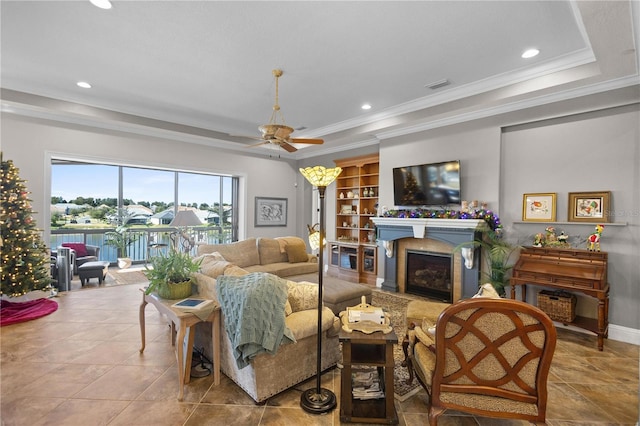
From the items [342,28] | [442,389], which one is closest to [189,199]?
[342,28]

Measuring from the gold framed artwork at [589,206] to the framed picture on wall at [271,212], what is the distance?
5729 mm

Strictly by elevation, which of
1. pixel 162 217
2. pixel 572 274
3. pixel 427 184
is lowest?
pixel 572 274

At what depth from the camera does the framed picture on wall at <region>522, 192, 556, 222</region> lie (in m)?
3.90

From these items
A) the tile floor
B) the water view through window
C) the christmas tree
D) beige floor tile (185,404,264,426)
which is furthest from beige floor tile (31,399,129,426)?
the water view through window

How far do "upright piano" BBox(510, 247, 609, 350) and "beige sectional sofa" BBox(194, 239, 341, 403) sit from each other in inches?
101

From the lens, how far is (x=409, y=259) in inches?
213

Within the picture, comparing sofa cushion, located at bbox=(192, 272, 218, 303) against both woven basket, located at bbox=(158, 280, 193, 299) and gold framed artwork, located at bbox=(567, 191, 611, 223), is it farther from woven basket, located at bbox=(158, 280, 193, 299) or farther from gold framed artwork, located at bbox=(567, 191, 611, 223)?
gold framed artwork, located at bbox=(567, 191, 611, 223)

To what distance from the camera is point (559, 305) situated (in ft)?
11.6

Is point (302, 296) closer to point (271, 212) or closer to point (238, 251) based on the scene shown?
point (238, 251)

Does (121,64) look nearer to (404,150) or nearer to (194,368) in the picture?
(194,368)

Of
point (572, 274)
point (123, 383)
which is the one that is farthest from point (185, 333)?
point (572, 274)

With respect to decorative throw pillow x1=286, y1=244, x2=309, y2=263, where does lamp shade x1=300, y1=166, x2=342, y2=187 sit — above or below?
above

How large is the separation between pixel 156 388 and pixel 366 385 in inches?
66.3

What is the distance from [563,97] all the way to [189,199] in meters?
8.61
